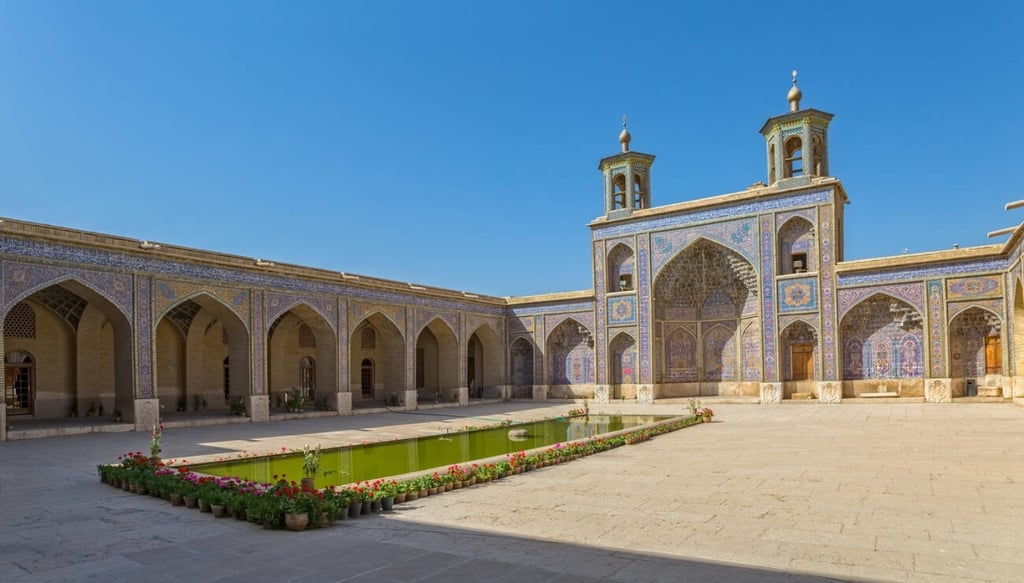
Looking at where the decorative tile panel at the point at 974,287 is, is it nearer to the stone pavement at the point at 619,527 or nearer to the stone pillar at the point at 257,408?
the stone pavement at the point at 619,527

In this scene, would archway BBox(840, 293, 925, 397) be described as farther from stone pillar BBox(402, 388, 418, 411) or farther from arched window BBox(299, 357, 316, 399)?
arched window BBox(299, 357, 316, 399)

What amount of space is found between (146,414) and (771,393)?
585 inches

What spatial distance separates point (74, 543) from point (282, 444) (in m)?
6.11

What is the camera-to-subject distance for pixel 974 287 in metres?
16.0

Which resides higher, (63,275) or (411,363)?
(63,275)

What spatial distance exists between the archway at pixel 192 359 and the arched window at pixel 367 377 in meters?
4.49

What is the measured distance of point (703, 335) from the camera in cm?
2069

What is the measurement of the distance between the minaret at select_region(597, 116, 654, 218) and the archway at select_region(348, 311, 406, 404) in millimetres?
7794

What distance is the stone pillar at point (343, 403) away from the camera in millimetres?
17188

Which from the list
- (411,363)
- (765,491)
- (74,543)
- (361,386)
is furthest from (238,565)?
(361,386)

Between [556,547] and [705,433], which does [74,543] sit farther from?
[705,433]

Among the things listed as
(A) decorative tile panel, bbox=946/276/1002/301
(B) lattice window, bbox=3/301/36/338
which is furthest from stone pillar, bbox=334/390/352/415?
(A) decorative tile panel, bbox=946/276/1002/301

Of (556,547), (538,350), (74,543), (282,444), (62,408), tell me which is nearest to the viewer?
(556,547)

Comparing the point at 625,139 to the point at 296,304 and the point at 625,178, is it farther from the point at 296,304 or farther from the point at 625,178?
the point at 296,304
